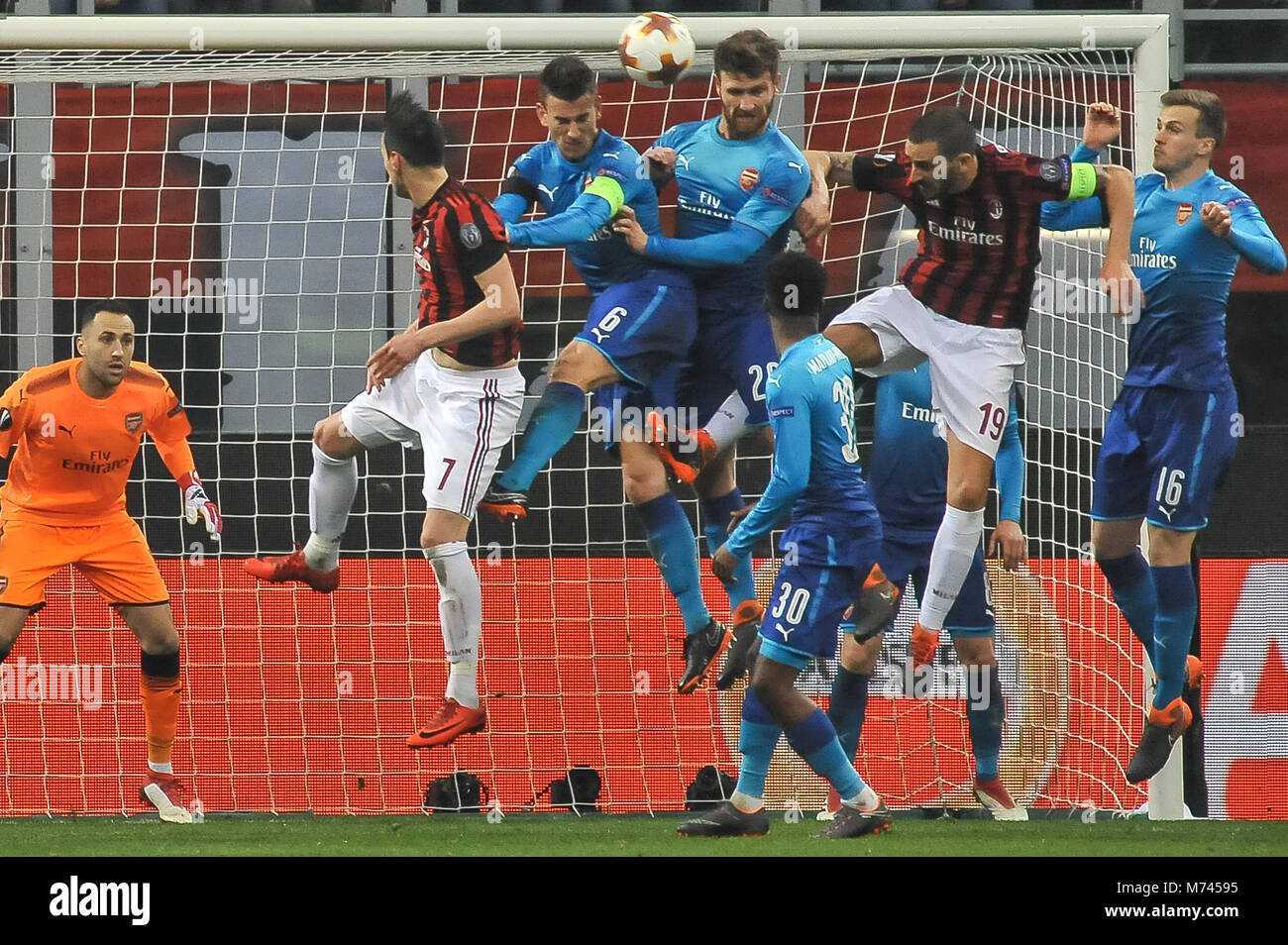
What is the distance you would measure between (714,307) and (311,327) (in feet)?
6.94

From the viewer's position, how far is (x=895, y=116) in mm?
8312

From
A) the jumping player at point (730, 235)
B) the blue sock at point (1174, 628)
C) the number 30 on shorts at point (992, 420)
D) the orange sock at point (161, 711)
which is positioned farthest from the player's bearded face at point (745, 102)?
the orange sock at point (161, 711)

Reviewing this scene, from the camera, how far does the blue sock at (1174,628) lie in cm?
712

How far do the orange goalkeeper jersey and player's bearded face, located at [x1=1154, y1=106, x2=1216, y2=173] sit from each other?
13.8 feet

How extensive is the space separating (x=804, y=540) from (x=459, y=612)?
4.97 ft

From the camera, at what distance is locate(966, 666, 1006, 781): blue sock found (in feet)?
23.6

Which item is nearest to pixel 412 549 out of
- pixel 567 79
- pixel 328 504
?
pixel 328 504

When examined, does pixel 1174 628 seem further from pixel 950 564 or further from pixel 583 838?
pixel 583 838

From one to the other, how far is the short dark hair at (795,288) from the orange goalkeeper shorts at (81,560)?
2932 millimetres

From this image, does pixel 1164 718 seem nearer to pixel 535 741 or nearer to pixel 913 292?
pixel 913 292

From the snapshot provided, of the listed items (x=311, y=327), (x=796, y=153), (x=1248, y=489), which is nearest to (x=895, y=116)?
(x=796, y=153)

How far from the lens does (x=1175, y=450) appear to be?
23.3ft

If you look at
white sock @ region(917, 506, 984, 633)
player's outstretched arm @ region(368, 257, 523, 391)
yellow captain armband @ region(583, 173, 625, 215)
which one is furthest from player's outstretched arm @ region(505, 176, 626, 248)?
white sock @ region(917, 506, 984, 633)

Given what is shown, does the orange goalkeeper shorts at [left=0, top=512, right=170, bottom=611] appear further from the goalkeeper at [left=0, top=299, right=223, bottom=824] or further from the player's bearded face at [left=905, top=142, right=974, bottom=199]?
the player's bearded face at [left=905, top=142, right=974, bottom=199]
